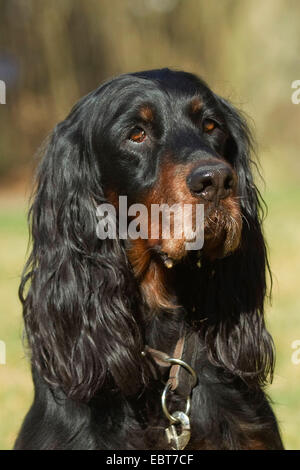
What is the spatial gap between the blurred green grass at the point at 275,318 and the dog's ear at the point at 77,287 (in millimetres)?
614

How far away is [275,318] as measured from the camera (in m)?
7.07

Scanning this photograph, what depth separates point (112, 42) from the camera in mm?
19406

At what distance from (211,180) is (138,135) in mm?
480

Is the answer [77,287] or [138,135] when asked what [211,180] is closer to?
[138,135]

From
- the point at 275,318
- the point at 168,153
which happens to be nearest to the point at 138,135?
the point at 168,153

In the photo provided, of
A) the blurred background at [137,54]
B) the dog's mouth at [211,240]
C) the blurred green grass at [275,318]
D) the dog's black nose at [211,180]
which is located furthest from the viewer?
the blurred background at [137,54]

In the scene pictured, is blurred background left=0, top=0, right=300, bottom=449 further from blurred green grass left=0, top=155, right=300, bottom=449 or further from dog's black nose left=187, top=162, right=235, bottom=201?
dog's black nose left=187, top=162, right=235, bottom=201

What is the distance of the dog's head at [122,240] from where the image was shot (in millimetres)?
3104

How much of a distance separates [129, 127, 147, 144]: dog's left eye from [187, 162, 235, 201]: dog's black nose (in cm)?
39

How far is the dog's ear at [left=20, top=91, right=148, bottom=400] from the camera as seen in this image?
10.3ft

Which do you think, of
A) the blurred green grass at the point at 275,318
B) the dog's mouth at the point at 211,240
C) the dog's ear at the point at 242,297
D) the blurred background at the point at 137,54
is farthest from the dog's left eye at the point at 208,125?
the blurred background at the point at 137,54

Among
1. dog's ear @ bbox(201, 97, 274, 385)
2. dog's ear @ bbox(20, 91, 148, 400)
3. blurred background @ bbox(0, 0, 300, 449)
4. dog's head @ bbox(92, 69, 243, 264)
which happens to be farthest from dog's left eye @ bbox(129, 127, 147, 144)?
blurred background @ bbox(0, 0, 300, 449)

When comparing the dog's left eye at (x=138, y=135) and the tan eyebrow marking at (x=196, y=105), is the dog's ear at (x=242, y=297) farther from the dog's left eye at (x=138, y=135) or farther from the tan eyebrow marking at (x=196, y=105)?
the dog's left eye at (x=138, y=135)
